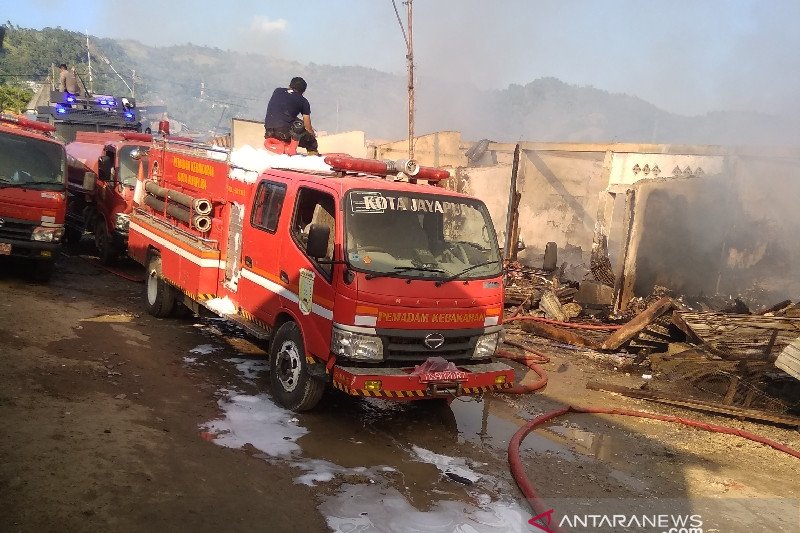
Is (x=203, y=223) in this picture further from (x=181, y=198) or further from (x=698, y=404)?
(x=698, y=404)

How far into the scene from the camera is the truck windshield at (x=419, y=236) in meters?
5.76

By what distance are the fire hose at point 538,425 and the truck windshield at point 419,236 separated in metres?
1.64

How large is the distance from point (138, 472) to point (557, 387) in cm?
537

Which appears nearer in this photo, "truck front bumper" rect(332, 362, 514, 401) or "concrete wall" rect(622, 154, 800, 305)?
"truck front bumper" rect(332, 362, 514, 401)

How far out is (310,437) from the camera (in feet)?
18.6

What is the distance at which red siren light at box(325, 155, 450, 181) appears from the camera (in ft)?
21.3

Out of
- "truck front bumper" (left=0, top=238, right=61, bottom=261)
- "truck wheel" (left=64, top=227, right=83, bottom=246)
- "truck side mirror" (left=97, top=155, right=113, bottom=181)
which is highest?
"truck side mirror" (left=97, top=155, right=113, bottom=181)

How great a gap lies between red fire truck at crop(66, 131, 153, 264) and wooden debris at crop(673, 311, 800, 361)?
9589 mm

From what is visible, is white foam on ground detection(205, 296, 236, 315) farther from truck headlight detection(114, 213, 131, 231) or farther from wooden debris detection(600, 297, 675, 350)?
wooden debris detection(600, 297, 675, 350)

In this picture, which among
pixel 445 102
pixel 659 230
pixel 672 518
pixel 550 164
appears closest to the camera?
pixel 672 518

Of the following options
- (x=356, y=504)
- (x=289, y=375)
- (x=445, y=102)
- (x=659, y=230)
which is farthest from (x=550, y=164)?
(x=445, y=102)

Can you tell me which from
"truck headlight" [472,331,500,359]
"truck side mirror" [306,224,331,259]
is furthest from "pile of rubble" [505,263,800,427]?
"truck side mirror" [306,224,331,259]

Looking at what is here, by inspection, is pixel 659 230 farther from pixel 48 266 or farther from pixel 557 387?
pixel 48 266

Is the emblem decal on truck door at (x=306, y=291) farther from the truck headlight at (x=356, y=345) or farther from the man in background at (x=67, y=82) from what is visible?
the man in background at (x=67, y=82)
